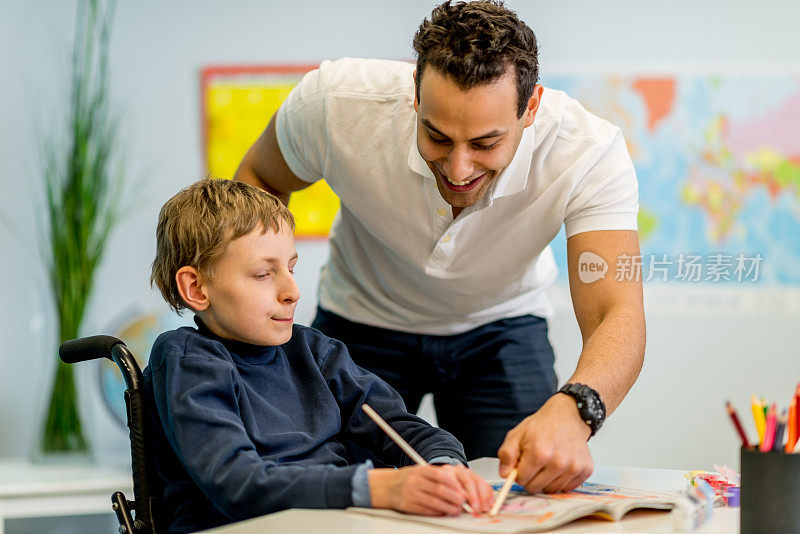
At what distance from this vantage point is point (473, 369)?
69.9 inches

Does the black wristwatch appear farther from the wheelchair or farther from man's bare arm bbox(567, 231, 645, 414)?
the wheelchair

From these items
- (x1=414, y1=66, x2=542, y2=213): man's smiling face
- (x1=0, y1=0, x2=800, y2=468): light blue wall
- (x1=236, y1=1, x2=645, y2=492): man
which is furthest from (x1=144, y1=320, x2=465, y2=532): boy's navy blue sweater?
(x1=0, y1=0, x2=800, y2=468): light blue wall

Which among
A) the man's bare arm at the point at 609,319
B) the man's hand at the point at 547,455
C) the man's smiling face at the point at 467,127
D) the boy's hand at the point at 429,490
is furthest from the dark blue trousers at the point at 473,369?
the boy's hand at the point at 429,490

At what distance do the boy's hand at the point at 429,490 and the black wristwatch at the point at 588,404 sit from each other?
225 mm

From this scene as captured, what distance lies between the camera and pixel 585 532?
0.86 meters

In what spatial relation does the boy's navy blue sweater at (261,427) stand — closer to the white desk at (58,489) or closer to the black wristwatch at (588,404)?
the black wristwatch at (588,404)

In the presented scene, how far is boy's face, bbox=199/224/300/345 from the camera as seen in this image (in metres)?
1.15

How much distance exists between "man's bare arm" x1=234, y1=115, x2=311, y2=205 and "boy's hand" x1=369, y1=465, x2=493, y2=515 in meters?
0.91

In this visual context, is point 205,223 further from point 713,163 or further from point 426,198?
point 713,163

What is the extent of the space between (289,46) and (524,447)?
2290 mm

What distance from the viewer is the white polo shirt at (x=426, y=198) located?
4.92 feet

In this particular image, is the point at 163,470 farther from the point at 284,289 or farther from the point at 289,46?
the point at 289,46

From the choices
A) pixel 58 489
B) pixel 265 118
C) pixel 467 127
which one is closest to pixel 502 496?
pixel 467 127

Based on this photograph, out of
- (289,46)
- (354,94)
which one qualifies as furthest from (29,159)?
(354,94)
